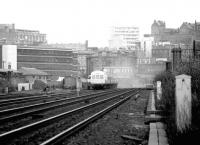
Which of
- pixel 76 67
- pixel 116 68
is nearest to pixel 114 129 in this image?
pixel 116 68

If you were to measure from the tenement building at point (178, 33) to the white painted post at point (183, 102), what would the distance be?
12122 cm

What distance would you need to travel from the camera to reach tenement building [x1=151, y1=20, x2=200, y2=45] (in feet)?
441

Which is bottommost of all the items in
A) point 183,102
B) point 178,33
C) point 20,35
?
point 183,102

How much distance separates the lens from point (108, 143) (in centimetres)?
749

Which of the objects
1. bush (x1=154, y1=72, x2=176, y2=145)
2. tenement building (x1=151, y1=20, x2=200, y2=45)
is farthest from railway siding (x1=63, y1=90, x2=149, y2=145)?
tenement building (x1=151, y1=20, x2=200, y2=45)

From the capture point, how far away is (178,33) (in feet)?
463

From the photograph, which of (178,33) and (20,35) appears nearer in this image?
(178,33)

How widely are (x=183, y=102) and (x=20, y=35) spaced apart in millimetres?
161471

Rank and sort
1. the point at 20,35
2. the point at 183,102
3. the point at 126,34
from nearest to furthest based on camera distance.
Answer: the point at 183,102 → the point at 20,35 → the point at 126,34

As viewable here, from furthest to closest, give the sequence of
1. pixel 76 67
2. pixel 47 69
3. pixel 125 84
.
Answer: pixel 76 67
pixel 47 69
pixel 125 84

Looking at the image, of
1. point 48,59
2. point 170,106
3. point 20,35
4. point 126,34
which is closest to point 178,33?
point 126,34

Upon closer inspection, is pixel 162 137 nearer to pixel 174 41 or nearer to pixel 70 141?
pixel 70 141

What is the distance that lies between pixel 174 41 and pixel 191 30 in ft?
32.7

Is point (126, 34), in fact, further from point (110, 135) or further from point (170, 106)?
point (110, 135)
